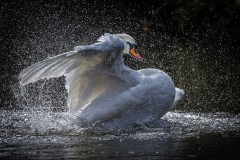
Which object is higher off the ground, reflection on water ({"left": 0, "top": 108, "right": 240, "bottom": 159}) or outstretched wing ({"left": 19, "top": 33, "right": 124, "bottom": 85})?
outstretched wing ({"left": 19, "top": 33, "right": 124, "bottom": 85})

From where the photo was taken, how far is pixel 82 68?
646 cm

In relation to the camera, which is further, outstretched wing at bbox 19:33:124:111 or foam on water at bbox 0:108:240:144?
outstretched wing at bbox 19:33:124:111

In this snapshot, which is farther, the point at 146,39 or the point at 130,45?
the point at 146,39

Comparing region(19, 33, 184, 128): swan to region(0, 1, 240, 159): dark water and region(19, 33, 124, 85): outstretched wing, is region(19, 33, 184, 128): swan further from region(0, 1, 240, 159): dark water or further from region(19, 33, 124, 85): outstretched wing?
region(0, 1, 240, 159): dark water

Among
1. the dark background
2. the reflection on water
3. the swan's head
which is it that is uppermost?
the dark background

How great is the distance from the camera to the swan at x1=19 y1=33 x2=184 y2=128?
601 cm

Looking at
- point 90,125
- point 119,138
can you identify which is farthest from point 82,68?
point 119,138

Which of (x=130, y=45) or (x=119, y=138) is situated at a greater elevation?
(x=130, y=45)

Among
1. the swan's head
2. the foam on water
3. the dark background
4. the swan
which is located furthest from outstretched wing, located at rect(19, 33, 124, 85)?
the dark background

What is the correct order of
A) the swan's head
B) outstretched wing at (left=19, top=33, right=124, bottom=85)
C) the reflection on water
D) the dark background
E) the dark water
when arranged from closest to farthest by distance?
the reflection on water → the dark water → outstretched wing at (left=19, top=33, right=124, bottom=85) → the swan's head → the dark background

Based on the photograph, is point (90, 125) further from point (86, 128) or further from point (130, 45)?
point (130, 45)

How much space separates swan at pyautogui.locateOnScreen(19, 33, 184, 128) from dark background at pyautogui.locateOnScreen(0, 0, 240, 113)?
5.34ft

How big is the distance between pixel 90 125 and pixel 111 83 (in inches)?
23.5

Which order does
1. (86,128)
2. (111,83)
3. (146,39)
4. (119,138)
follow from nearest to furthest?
(119,138) → (86,128) → (111,83) → (146,39)
